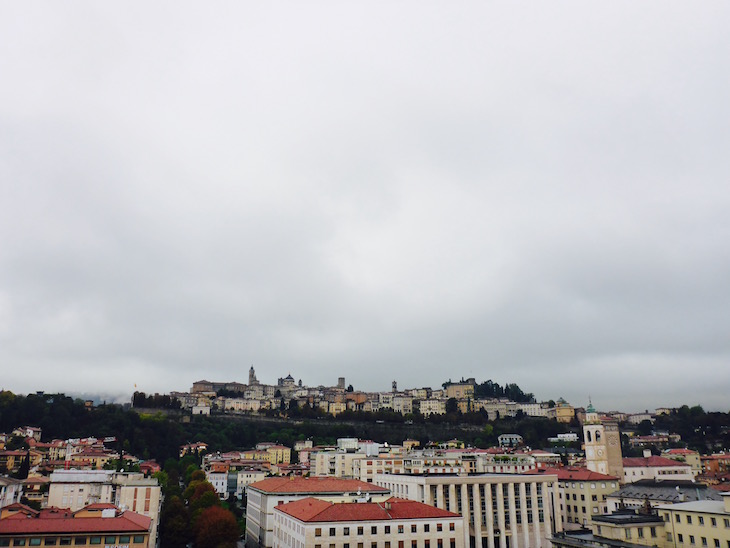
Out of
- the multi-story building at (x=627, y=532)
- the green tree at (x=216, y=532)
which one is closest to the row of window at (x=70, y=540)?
the green tree at (x=216, y=532)

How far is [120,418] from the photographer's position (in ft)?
469

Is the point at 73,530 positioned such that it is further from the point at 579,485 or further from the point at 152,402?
the point at 152,402

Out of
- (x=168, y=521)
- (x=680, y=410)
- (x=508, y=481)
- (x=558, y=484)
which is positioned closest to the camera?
(x=168, y=521)

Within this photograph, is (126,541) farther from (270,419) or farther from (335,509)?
(270,419)

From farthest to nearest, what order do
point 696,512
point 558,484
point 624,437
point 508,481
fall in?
point 624,437, point 558,484, point 508,481, point 696,512

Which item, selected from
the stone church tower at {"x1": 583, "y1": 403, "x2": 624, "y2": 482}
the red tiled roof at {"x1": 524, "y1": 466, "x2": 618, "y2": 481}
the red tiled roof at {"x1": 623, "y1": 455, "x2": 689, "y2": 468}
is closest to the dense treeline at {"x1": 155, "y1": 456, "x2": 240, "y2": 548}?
the red tiled roof at {"x1": 524, "y1": 466, "x2": 618, "y2": 481}

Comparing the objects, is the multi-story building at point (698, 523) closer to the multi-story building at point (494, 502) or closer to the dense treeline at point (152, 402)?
the multi-story building at point (494, 502)

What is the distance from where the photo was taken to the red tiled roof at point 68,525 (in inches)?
1731

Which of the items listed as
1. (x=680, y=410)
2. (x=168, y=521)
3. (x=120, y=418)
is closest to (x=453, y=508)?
(x=168, y=521)

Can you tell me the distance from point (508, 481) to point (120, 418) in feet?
356

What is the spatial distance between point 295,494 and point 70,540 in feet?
81.2

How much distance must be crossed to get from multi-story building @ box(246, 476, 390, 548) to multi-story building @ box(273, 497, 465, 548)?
8.19 m

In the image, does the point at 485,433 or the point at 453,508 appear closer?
the point at 453,508

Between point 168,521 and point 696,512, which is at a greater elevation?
point 696,512
